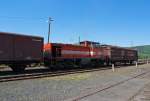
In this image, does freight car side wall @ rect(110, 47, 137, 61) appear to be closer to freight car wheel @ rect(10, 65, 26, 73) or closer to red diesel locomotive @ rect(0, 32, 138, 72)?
red diesel locomotive @ rect(0, 32, 138, 72)

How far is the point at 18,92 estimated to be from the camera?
13.5 m

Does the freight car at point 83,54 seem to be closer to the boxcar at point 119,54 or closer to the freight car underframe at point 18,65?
the boxcar at point 119,54

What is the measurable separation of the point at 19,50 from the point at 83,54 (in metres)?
13.6

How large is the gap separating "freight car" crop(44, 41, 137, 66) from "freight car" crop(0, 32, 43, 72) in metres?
3.43

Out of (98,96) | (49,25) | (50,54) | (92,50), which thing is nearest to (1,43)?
(50,54)

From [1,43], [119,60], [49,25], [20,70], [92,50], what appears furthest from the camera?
[49,25]

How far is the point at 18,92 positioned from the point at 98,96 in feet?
12.6

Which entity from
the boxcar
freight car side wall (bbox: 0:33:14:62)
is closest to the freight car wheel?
freight car side wall (bbox: 0:33:14:62)

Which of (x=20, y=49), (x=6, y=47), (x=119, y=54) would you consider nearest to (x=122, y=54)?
(x=119, y=54)

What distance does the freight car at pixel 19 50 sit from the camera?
2433 centimetres

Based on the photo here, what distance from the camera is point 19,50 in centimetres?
2580

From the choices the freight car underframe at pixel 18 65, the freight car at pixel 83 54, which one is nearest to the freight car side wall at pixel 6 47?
the freight car underframe at pixel 18 65

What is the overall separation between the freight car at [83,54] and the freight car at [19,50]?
343 cm

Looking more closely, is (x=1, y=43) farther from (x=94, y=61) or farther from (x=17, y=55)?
(x=94, y=61)
